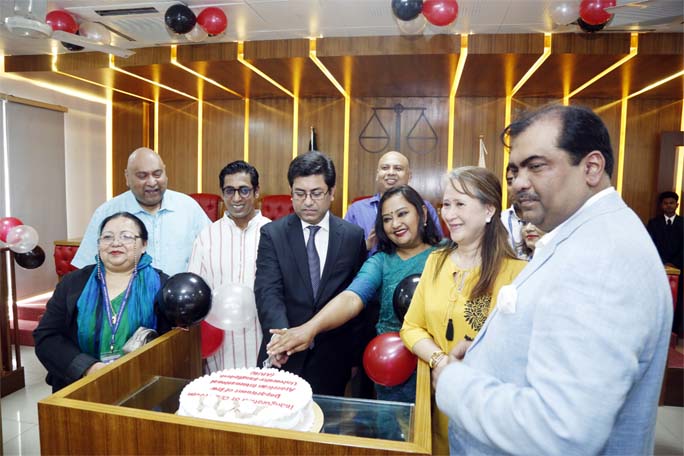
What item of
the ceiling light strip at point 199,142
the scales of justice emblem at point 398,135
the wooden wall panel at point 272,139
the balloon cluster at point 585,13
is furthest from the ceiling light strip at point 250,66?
the balloon cluster at point 585,13

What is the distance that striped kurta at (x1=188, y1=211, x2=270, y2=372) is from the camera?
7.59ft

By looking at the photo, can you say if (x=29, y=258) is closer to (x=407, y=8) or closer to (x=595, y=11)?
(x=407, y=8)

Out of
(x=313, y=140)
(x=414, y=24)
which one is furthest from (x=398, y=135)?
(x=414, y=24)

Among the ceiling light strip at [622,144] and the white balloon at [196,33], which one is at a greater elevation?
the white balloon at [196,33]

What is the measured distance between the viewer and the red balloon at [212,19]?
12.4 feet

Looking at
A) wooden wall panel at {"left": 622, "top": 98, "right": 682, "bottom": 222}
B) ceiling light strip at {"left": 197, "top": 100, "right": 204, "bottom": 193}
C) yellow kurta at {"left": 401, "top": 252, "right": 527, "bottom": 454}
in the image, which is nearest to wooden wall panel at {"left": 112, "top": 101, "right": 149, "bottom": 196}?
ceiling light strip at {"left": 197, "top": 100, "right": 204, "bottom": 193}

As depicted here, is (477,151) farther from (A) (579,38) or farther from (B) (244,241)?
(B) (244,241)

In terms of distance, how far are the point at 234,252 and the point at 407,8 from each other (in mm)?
2459

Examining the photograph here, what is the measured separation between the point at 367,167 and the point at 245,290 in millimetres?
4996

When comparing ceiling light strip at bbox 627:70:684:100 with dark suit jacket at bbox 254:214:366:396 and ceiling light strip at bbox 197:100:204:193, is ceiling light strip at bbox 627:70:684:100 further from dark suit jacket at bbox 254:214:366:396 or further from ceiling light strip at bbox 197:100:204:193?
ceiling light strip at bbox 197:100:204:193

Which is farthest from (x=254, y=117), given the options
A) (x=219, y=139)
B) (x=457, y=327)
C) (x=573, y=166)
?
(x=573, y=166)

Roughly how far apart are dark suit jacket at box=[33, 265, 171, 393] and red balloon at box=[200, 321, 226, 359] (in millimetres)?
369

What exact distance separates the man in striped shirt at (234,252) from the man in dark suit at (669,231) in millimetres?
5086

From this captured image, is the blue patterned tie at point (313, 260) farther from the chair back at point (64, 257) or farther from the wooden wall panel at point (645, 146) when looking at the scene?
the wooden wall panel at point (645, 146)
